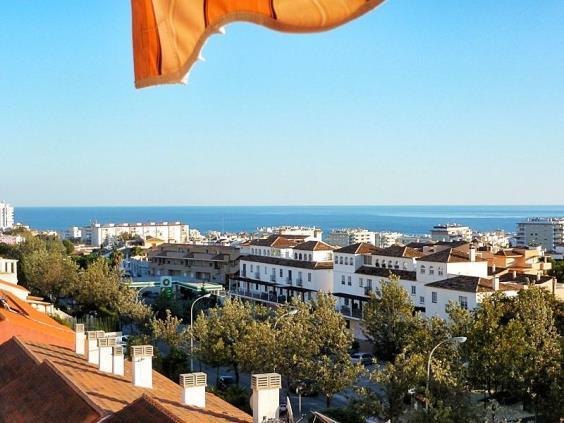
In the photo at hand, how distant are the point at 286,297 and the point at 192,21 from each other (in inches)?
2276

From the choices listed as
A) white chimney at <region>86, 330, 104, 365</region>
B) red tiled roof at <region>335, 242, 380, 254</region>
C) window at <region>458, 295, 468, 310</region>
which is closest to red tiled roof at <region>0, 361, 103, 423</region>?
white chimney at <region>86, 330, 104, 365</region>

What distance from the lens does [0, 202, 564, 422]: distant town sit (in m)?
25.2

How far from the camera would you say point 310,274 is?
193 ft

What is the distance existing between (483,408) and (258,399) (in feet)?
35.3

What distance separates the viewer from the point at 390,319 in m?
36.1

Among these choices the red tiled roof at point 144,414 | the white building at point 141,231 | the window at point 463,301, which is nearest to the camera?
the red tiled roof at point 144,414

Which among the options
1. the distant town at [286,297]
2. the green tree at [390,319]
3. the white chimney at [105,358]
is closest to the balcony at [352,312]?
the distant town at [286,297]

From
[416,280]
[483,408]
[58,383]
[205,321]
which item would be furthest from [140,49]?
[416,280]

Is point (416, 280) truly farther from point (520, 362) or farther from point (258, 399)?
point (258, 399)

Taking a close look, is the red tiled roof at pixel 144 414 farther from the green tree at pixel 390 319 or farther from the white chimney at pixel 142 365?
the green tree at pixel 390 319

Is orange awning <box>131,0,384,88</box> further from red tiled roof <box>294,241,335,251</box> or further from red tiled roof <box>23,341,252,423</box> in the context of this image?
red tiled roof <box>294,241,335,251</box>

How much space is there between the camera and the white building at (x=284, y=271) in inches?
2306

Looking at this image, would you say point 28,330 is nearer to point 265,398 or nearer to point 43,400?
point 43,400

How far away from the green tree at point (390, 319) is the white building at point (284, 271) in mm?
19214
